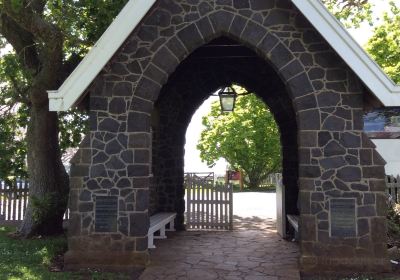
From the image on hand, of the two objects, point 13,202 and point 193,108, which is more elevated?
point 193,108

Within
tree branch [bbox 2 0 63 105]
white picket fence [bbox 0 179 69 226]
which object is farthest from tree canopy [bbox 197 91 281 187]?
tree branch [bbox 2 0 63 105]

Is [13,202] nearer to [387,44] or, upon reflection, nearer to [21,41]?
[21,41]

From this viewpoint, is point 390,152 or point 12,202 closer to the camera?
point 12,202

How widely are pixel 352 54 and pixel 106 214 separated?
4.86m

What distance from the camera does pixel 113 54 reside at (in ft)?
24.4

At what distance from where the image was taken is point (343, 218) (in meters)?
7.34

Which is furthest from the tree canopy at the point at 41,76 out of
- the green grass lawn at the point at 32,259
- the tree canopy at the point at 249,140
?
the tree canopy at the point at 249,140

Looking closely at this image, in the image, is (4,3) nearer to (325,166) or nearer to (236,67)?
(236,67)

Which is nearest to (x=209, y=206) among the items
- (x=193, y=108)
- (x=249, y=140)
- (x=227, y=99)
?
(x=193, y=108)

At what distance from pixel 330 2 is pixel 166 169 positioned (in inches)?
328

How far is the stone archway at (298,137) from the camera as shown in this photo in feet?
24.1

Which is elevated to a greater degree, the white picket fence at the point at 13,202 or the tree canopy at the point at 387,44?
the tree canopy at the point at 387,44

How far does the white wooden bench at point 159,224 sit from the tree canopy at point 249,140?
1911 centimetres

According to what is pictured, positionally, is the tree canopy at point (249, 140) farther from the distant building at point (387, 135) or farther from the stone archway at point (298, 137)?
the stone archway at point (298, 137)
